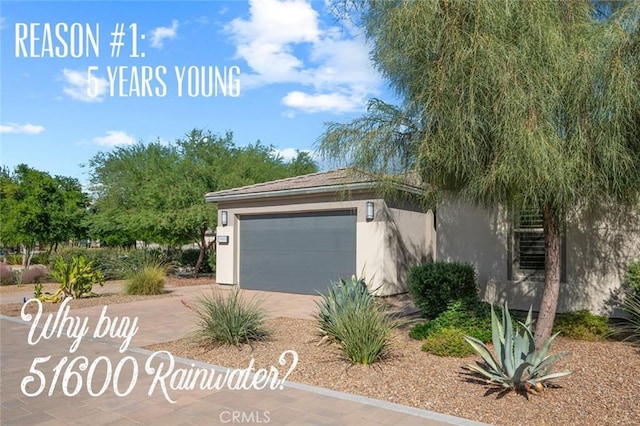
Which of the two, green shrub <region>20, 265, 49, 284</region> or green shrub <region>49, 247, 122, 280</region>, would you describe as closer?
green shrub <region>49, 247, 122, 280</region>

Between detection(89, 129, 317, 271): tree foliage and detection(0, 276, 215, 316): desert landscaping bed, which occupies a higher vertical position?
detection(89, 129, 317, 271): tree foliage

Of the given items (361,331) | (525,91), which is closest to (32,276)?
(361,331)

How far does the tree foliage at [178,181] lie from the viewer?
740 inches

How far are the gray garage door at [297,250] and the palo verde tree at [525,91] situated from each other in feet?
26.5

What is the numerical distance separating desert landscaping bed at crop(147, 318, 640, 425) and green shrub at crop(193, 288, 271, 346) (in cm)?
18

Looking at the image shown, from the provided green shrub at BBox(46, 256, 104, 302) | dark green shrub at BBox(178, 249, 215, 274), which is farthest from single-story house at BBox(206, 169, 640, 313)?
dark green shrub at BBox(178, 249, 215, 274)

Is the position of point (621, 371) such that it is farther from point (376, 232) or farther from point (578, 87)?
point (376, 232)

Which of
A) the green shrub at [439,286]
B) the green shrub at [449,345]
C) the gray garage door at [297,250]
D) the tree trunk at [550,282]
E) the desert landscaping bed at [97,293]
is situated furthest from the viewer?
the gray garage door at [297,250]

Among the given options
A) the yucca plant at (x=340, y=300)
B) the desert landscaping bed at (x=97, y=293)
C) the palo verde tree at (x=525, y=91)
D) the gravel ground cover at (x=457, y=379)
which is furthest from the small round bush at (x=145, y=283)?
the palo verde tree at (x=525, y=91)

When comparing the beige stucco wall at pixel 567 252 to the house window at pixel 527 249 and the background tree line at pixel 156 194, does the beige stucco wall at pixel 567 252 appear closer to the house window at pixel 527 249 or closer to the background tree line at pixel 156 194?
the house window at pixel 527 249

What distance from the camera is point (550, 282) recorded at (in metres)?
7.10

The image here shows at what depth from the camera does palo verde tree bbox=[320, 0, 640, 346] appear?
5.70m

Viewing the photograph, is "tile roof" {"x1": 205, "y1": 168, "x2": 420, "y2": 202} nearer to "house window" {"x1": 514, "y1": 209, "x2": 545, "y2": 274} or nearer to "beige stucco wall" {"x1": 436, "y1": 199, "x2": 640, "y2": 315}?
"beige stucco wall" {"x1": 436, "y1": 199, "x2": 640, "y2": 315}

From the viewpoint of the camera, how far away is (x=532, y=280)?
1045 cm
